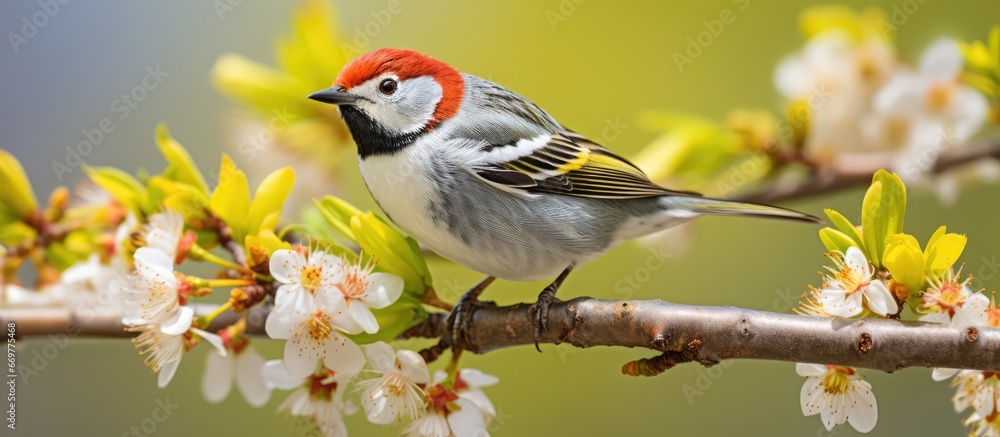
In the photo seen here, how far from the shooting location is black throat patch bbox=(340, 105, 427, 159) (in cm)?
141

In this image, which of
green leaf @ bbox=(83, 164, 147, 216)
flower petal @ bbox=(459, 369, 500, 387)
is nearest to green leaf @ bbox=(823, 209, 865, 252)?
flower petal @ bbox=(459, 369, 500, 387)

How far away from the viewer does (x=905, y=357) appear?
3.25ft

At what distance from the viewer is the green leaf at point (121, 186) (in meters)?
1.45

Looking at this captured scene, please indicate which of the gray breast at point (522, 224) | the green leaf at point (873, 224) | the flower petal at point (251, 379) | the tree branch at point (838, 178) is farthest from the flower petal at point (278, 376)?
the tree branch at point (838, 178)

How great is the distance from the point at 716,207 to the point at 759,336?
544 millimetres

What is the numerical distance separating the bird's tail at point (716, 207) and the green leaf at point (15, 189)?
1.20 meters

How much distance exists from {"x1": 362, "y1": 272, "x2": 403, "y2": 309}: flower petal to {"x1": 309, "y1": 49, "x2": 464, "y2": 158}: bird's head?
0.29 meters

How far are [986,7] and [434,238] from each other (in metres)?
2.31

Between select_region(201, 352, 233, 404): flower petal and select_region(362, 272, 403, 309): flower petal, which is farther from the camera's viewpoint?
select_region(201, 352, 233, 404): flower petal

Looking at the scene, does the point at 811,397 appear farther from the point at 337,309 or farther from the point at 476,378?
the point at 337,309

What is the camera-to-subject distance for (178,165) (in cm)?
139

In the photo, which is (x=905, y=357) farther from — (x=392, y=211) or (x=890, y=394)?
(x=890, y=394)

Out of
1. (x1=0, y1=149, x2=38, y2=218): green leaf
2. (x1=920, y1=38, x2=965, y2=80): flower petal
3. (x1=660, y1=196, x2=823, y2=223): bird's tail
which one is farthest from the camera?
(x1=920, y1=38, x2=965, y2=80): flower petal

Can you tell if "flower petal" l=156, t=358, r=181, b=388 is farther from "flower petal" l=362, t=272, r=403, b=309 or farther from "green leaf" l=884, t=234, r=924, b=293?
"green leaf" l=884, t=234, r=924, b=293
